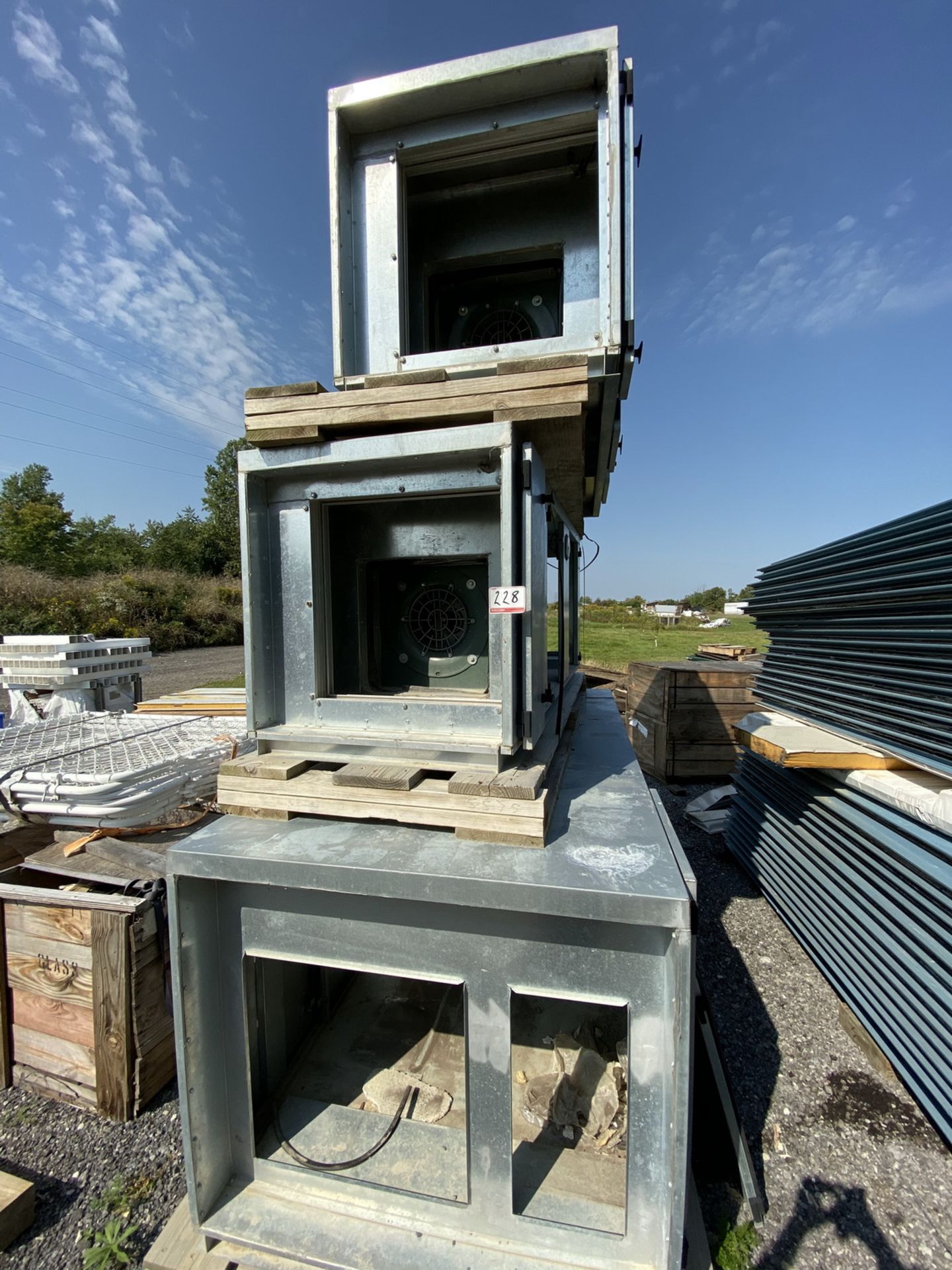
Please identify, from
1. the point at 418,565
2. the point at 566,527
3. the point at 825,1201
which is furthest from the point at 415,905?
the point at 566,527

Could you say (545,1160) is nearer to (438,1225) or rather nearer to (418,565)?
(438,1225)

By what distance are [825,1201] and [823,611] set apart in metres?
3.07

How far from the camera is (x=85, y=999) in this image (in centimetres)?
212

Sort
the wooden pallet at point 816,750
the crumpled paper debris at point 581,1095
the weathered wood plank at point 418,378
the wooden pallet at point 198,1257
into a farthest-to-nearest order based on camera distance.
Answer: the wooden pallet at point 816,750 < the crumpled paper debris at point 581,1095 < the weathered wood plank at point 418,378 < the wooden pallet at point 198,1257

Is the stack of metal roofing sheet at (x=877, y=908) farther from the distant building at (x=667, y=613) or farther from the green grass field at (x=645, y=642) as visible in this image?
the distant building at (x=667, y=613)

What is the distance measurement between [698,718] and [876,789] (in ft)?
11.7

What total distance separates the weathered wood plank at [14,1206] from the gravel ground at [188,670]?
6.62 metres

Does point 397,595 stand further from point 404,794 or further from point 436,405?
point 404,794

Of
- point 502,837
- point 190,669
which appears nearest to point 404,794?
point 502,837

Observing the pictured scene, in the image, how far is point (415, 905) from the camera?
59.4 inches

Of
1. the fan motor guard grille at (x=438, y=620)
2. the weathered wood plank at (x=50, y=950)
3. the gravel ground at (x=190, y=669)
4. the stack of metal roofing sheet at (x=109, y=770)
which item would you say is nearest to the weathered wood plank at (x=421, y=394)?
the fan motor guard grille at (x=438, y=620)

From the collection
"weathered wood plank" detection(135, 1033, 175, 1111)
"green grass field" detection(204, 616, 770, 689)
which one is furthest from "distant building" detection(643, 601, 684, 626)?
"weathered wood plank" detection(135, 1033, 175, 1111)

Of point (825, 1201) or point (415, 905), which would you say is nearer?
point (415, 905)

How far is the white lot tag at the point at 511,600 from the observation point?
1768 mm
